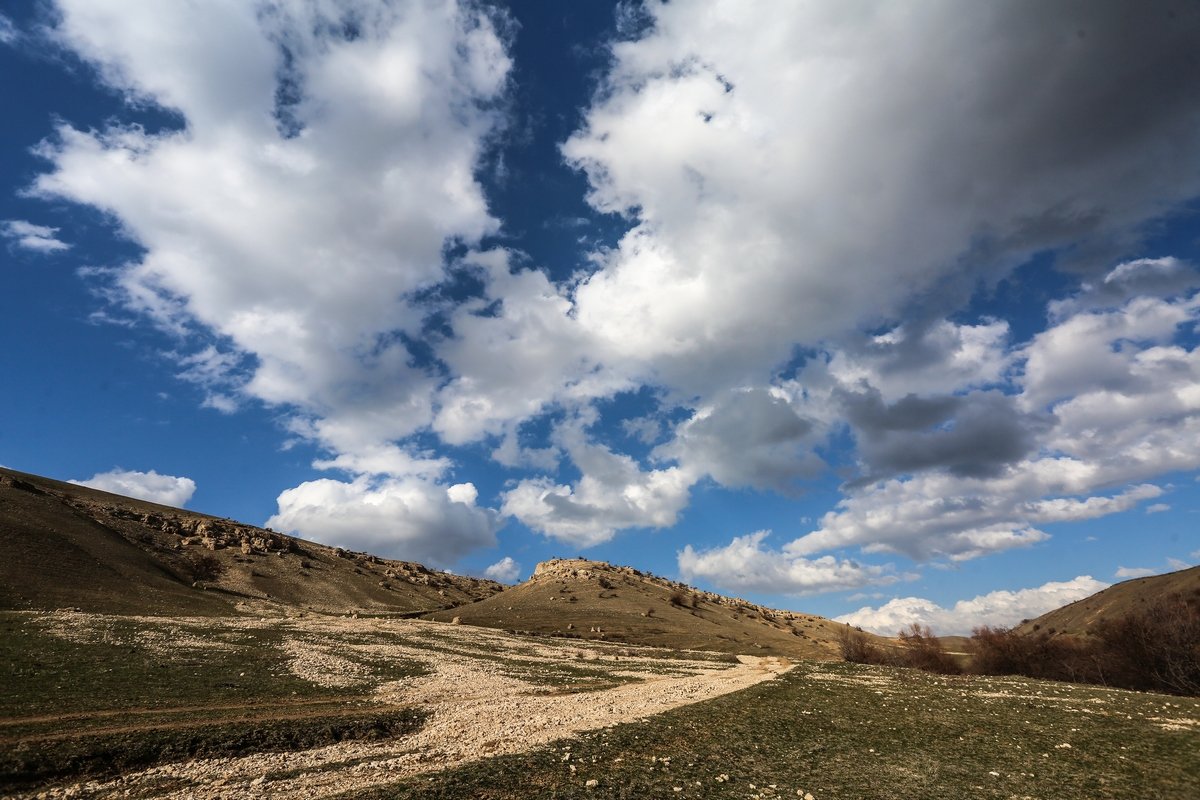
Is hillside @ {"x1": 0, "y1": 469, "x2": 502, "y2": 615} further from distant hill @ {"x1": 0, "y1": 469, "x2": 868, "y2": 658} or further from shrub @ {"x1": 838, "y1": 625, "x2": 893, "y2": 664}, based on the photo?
shrub @ {"x1": 838, "y1": 625, "x2": 893, "y2": 664}

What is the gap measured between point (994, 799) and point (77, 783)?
2724 centimetres

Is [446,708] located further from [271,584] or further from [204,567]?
[204,567]

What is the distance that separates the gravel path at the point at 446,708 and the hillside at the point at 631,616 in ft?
105

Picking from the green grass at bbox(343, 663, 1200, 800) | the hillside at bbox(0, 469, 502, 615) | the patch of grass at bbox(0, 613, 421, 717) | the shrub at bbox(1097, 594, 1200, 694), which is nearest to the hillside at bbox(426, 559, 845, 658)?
the hillside at bbox(0, 469, 502, 615)

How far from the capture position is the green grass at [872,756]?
1680 centimetres

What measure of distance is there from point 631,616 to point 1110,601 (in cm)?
15176

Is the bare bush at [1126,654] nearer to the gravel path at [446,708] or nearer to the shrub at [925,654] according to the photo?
the shrub at [925,654]

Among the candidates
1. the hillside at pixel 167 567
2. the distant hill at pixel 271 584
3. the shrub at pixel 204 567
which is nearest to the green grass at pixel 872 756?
the distant hill at pixel 271 584

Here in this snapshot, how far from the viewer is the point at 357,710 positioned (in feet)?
101

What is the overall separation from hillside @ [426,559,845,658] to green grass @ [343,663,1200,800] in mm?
75147

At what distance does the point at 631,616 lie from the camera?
120938mm

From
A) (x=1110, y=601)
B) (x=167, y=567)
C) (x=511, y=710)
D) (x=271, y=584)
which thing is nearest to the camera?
(x=511, y=710)

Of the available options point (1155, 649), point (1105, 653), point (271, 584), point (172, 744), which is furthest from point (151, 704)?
point (271, 584)

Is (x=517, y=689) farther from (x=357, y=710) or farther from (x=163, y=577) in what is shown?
(x=163, y=577)
